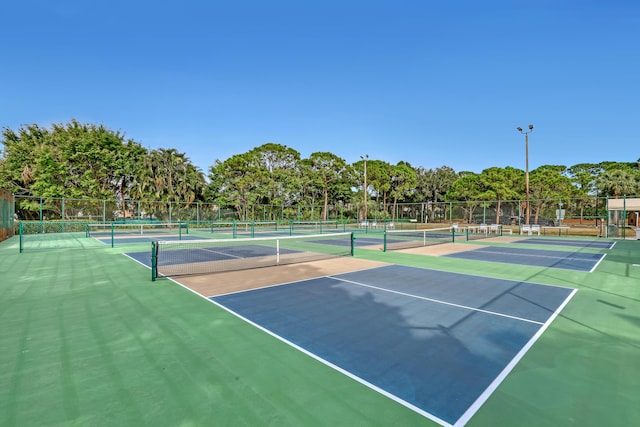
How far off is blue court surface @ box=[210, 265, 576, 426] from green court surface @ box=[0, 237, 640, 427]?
205 millimetres

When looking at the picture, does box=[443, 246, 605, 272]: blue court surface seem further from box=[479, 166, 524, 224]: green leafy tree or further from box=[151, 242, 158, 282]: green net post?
box=[479, 166, 524, 224]: green leafy tree

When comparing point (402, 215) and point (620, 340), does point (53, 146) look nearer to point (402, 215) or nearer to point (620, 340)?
point (402, 215)

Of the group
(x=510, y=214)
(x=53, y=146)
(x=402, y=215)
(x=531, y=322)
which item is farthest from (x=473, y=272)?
(x=53, y=146)

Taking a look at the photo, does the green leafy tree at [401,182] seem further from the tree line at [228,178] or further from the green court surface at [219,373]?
the green court surface at [219,373]

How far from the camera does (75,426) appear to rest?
2725 mm

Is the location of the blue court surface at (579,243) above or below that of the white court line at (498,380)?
below

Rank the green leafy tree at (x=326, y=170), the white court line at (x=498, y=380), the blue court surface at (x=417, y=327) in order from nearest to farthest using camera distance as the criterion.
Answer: the white court line at (x=498, y=380) → the blue court surface at (x=417, y=327) → the green leafy tree at (x=326, y=170)

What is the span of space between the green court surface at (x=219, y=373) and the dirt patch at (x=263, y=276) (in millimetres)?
Answer: 1122

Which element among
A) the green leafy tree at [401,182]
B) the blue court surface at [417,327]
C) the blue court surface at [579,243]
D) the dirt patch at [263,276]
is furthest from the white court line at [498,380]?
the green leafy tree at [401,182]

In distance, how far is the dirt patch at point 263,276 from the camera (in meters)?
7.64

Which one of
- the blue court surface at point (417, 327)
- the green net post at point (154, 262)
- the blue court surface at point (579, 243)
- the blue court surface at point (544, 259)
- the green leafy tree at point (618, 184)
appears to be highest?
the green leafy tree at point (618, 184)

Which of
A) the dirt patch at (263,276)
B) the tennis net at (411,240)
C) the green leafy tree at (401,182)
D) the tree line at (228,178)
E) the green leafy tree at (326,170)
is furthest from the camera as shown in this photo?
the green leafy tree at (401,182)

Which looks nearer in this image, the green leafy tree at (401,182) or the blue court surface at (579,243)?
the blue court surface at (579,243)

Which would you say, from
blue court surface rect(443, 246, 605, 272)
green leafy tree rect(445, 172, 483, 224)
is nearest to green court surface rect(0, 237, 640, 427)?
blue court surface rect(443, 246, 605, 272)
